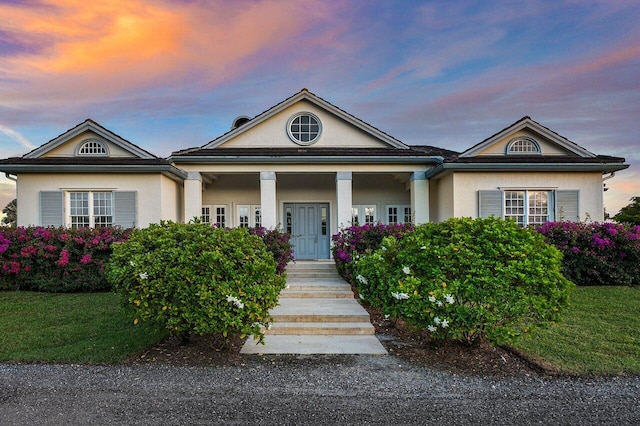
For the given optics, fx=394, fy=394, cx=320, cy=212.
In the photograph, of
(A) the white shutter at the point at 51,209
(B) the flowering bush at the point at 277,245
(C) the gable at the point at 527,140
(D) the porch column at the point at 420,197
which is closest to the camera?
(B) the flowering bush at the point at 277,245

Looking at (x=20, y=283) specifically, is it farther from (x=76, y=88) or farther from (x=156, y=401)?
(x=156, y=401)

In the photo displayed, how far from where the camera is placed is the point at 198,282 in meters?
5.12

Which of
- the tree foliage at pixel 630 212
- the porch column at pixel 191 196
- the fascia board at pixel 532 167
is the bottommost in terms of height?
the tree foliage at pixel 630 212

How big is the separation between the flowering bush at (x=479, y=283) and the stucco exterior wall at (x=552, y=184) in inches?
301

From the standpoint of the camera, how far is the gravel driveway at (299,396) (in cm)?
363

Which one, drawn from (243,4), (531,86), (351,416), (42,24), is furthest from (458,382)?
(531,86)

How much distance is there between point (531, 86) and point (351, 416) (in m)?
14.5

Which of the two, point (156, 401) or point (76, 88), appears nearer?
point (156, 401)

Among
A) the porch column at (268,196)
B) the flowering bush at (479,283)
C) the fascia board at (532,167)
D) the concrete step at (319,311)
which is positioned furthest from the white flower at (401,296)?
the porch column at (268,196)

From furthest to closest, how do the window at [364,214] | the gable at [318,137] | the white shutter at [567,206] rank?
the window at [364,214]
the gable at [318,137]
the white shutter at [567,206]

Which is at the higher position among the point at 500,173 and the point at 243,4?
the point at 243,4

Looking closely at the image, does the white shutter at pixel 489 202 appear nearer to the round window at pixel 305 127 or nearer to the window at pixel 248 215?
the round window at pixel 305 127

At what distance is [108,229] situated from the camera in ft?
35.7

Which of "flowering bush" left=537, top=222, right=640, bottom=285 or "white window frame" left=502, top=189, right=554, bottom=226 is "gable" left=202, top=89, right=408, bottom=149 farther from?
"flowering bush" left=537, top=222, right=640, bottom=285
